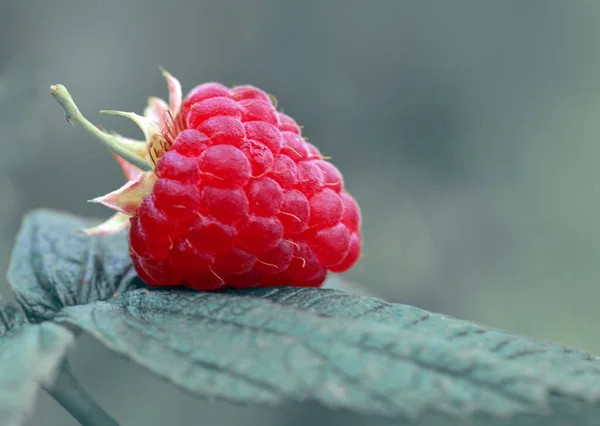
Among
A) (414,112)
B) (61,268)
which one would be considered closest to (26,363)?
(61,268)

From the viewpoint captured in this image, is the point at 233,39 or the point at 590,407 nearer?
the point at 590,407

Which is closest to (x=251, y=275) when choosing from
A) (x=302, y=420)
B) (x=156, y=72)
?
(x=302, y=420)

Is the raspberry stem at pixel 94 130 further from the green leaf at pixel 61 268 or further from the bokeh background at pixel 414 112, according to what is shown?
the bokeh background at pixel 414 112

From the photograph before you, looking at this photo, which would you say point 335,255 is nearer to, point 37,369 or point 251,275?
point 251,275

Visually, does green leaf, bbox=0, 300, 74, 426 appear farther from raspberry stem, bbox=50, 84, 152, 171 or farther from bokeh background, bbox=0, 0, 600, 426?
bokeh background, bbox=0, 0, 600, 426

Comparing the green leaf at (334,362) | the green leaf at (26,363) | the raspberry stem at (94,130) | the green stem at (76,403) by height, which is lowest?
the green stem at (76,403)

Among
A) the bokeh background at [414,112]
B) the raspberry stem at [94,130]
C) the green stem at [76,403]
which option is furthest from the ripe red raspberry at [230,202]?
the bokeh background at [414,112]
